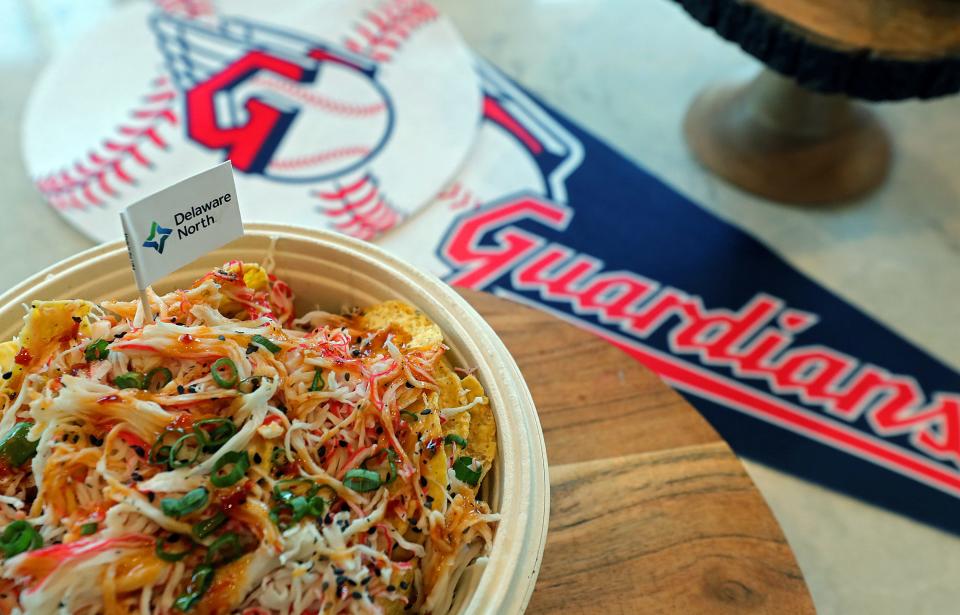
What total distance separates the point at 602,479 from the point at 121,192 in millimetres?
1870

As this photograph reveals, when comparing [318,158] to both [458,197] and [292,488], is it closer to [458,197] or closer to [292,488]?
[458,197]

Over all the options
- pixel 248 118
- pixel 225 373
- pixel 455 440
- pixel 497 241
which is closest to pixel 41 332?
pixel 225 373

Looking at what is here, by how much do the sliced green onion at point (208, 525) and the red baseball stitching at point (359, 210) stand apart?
5.08 ft

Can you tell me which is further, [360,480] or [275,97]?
[275,97]

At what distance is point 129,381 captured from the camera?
1013 mm

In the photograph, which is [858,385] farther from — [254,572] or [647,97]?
[254,572]

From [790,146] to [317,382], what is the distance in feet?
7.63

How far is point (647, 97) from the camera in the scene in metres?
3.07

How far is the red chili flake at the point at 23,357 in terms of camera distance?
3.43 ft

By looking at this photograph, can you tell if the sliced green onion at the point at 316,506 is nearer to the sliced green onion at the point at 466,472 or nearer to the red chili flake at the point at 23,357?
the sliced green onion at the point at 466,472

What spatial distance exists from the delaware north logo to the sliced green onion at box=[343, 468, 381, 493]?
378 millimetres

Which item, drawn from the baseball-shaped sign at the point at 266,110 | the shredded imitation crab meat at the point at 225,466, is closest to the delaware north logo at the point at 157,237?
the shredded imitation crab meat at the point at 225,466

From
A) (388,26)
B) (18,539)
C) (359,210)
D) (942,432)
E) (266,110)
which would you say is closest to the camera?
(18,539)

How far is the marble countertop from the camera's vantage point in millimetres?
2061
